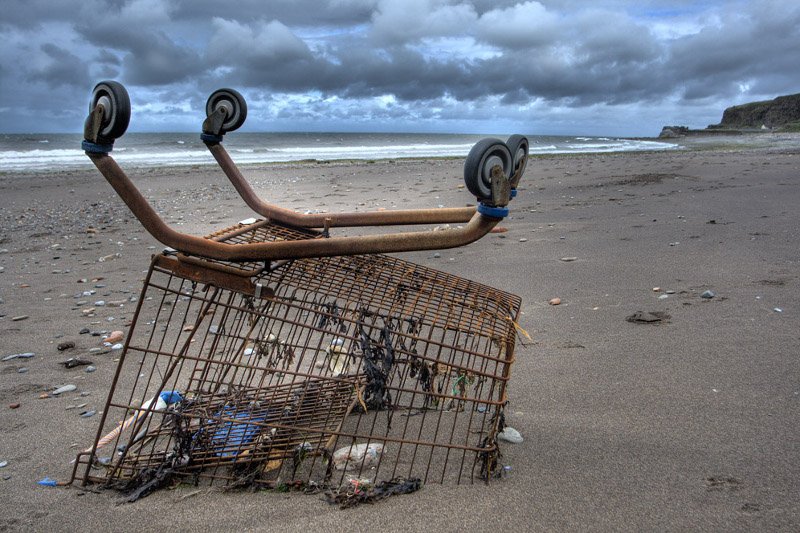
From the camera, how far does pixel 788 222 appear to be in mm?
5957

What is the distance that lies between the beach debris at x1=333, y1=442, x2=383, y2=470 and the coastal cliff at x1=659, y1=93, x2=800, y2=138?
6838 cm

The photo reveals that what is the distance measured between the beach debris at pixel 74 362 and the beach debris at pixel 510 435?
103 inches

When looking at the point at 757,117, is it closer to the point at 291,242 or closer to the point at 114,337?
the point at 114,337

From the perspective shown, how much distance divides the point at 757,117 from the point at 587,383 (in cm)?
8467

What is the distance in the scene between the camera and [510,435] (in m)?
2.41

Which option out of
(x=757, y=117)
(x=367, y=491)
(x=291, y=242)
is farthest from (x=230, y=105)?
(x=757, y=117)

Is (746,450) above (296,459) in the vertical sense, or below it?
above

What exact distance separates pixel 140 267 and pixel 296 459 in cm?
432

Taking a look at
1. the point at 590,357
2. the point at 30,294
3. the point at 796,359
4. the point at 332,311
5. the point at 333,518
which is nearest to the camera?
the point at 333,518

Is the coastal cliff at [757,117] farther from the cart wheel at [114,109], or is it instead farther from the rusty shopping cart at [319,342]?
the cart wheel at [114,109]

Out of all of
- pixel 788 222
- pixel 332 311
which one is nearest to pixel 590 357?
pixel 332 311

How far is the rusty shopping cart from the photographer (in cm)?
191

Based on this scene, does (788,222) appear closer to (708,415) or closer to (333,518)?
(708,415)

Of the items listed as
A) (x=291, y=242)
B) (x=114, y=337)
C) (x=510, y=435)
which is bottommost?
(x=114, y=337)
